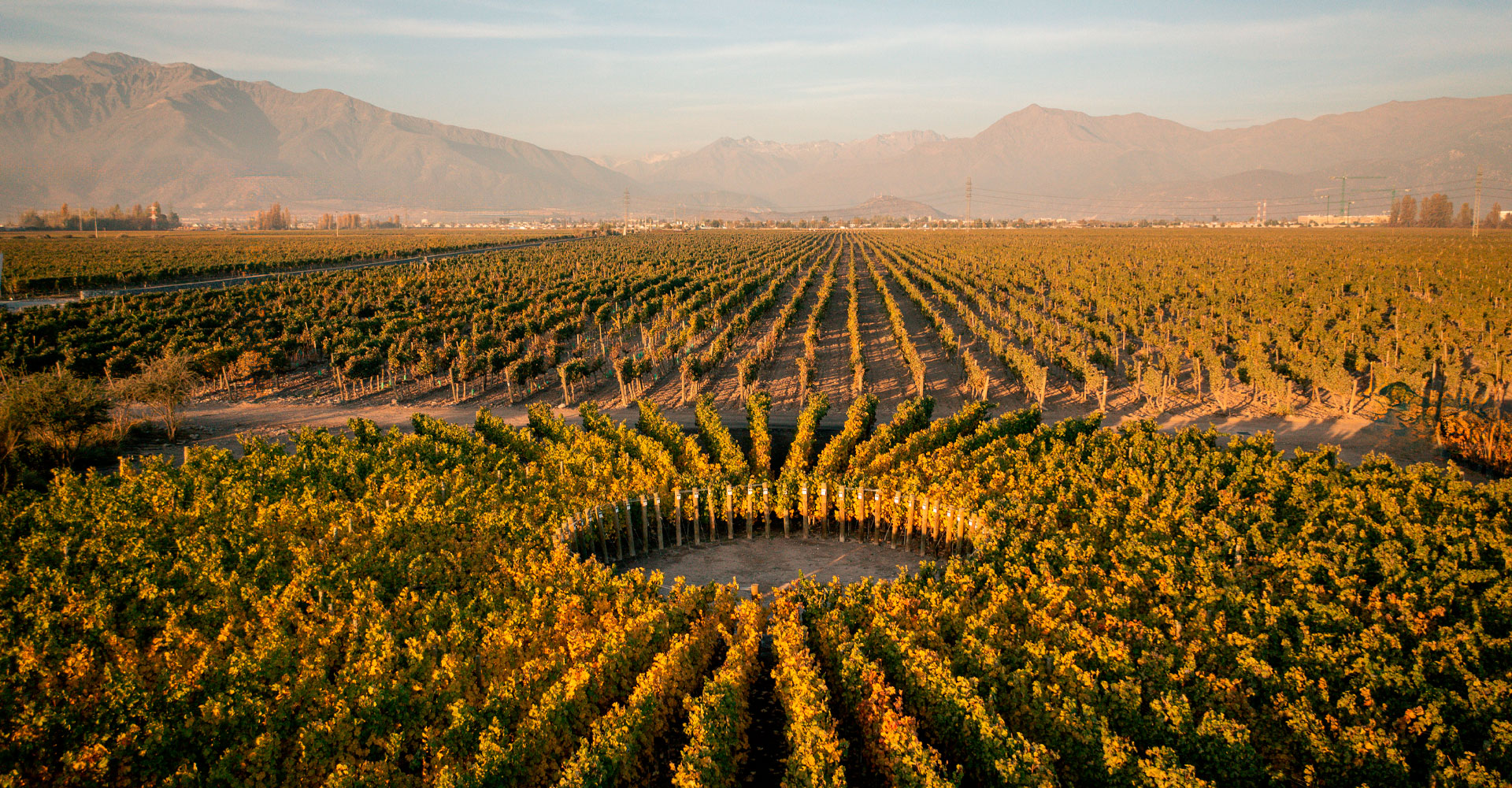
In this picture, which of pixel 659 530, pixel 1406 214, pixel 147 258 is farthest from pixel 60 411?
pixel 1406 214

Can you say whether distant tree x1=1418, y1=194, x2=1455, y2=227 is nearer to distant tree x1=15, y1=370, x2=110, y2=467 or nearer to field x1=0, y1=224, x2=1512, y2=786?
field x1=0, y1=224, x2=1512, y2=786

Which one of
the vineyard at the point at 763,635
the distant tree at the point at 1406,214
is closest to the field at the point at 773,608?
the vineyard at the point at 763,635

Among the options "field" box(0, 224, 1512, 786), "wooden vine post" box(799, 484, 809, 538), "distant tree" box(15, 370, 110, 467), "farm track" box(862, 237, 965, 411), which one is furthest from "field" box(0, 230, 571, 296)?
"wooden vine post" box(799, 484, 809, 538)

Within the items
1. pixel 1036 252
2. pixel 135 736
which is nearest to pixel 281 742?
pixel 135 736

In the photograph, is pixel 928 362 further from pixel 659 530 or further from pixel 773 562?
pixel 659 530

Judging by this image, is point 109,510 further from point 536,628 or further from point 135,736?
point 536,628

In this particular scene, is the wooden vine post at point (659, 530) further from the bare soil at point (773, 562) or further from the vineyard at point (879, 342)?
the vineyard at point (879, 342)

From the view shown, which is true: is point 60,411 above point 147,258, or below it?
below
